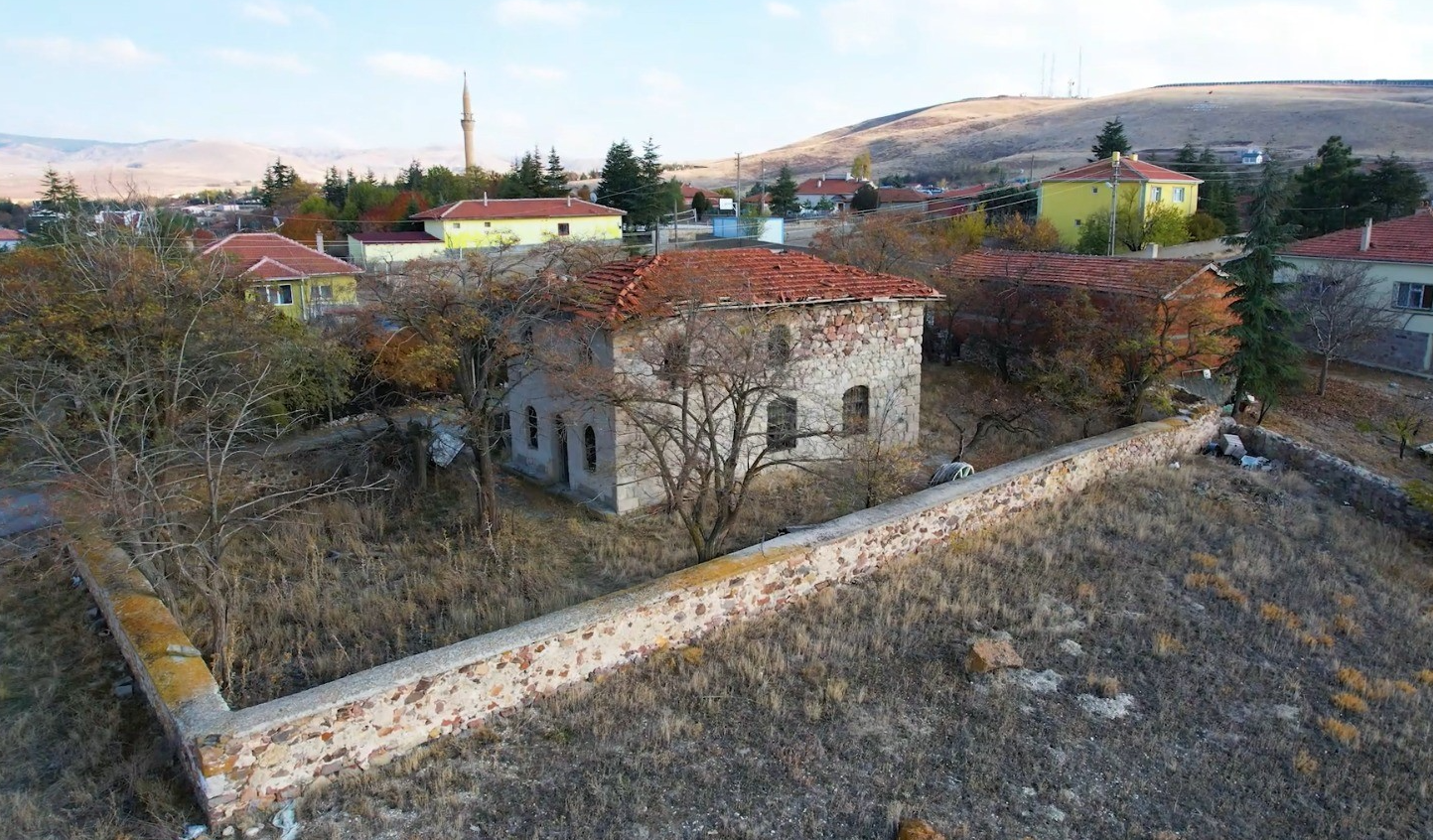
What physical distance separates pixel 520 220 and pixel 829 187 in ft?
133

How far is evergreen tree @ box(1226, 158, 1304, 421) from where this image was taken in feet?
67.4

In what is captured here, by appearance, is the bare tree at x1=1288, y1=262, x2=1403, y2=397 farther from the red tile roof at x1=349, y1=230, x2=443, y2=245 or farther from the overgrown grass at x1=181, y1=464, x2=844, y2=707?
the red tile roof at x1=349, y1=230, x2=443, y2=245

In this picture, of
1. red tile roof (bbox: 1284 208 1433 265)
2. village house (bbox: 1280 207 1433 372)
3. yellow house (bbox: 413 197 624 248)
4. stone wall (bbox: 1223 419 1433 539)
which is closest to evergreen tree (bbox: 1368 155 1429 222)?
red tile roof (bbox: 1284 208 1433 265)

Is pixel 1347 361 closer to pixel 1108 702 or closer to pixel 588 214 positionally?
pixel 1108 702

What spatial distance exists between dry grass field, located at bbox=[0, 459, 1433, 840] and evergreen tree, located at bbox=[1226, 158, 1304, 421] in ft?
30.3

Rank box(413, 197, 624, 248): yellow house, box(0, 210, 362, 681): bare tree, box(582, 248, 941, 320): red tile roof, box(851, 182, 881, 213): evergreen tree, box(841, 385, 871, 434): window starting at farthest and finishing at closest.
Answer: box(851, 182, 881, 213): evergreen tree < box(413, 197, 624, 248): yellow house < box(841, 385, 871, 434): window < box(582, 248, 941, 320): red tile roof < box(0, 210, 362, 681): bare tree

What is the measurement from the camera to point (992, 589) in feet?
38.7

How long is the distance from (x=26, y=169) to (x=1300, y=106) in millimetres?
215472

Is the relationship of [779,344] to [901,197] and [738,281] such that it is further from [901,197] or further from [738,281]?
[901,197]

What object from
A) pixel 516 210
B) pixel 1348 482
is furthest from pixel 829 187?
pixel 1348 482

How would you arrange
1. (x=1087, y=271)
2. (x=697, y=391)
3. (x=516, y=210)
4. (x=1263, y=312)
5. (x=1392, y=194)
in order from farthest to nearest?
(x=516, y=210), (x=1392, y=194), (x=1087, y=271), (x=1263, y=312), (x=697, y=391)

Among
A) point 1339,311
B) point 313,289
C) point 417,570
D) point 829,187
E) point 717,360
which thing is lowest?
point 417,570

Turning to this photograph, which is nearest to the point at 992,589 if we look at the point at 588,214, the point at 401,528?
the point at 401,528

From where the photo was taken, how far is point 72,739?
871 cm
